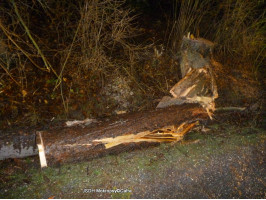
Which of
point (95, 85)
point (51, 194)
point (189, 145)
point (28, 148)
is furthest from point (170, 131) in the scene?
point (28, 148)

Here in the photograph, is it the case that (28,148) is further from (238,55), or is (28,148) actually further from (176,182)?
(238,55)

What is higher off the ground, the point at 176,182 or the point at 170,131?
the point at 170,131

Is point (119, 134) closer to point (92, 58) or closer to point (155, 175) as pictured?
point (155, 175)

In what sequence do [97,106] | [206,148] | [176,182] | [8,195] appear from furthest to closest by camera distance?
1. [97,106]
2. [206,148]
3. [176,182]
4. [8,195]

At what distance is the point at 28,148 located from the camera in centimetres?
217

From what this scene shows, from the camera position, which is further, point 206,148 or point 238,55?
point 238,55

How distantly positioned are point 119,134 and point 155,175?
1.80ft

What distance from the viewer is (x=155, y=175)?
2088 millimetres

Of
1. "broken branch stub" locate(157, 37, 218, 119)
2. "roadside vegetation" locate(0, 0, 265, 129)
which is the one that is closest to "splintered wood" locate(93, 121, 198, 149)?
"broken branch stub" locate(157, 37, 218, 119)

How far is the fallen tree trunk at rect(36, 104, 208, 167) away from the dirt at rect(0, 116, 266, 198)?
0.34ft

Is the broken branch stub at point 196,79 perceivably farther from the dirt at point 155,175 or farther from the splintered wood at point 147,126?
the dirt at point 155,175

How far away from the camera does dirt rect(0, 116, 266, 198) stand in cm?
196

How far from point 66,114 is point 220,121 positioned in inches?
77.2

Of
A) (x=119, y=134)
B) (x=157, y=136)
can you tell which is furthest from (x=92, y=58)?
(x=157, y=136)
